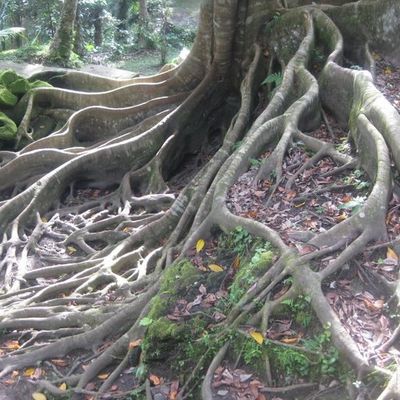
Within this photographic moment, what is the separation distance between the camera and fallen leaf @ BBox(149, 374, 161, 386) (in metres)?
4.50

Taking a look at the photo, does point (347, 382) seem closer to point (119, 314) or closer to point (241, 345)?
point (241, 345)

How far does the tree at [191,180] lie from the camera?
4.44 meters

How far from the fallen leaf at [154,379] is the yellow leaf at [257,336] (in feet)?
3.05

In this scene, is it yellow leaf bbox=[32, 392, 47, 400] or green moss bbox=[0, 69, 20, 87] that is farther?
green moss bbox=[0, 69, 20, 87]

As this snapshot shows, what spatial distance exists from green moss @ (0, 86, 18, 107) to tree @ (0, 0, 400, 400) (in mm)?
253

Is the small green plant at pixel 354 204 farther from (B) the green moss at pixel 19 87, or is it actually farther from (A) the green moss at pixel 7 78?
(A) the green moss at pixel 7 78

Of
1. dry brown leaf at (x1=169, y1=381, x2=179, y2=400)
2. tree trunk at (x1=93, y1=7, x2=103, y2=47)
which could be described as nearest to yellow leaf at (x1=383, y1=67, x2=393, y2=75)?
dry brown leaf at (x1=169, y1=381, x2=179, y2=400)

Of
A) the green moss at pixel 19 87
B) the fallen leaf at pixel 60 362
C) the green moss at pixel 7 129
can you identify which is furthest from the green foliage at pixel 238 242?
the green moss at pixel 19 87

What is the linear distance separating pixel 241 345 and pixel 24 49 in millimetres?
12634

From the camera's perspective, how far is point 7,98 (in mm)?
10266

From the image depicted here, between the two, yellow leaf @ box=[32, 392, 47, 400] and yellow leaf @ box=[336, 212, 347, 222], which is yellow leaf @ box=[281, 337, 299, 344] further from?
yellow leaf @ box=[32, 392, 47, 400]

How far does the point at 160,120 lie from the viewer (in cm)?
853

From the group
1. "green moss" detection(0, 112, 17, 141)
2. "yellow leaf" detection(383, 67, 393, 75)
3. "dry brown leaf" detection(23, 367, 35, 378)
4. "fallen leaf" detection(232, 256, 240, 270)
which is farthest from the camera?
"green moss" detection(0, 112, 17, 141)

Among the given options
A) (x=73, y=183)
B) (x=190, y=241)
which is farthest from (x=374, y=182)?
(x=73, y=183)
